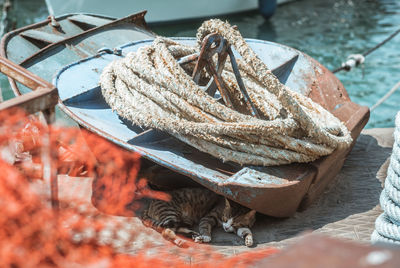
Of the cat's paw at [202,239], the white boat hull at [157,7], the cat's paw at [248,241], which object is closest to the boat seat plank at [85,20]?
the cat's paw at [202,239]

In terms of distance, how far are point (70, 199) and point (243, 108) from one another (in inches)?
69.4

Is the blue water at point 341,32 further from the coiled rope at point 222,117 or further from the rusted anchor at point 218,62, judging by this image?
the rusted anchor at point 218,62

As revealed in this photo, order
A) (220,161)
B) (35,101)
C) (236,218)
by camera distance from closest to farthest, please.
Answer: (35,101)
(236,218)
(220,161)

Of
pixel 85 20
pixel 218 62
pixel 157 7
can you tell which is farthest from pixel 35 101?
pixel 157 7

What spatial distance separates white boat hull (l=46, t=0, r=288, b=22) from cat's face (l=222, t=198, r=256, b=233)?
9.89 m

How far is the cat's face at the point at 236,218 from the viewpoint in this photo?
3383mm

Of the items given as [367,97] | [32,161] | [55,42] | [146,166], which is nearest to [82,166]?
[32,161]

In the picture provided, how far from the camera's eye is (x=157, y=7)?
12.9 m

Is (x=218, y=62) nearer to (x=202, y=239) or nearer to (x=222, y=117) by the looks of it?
(x=222, y=117)

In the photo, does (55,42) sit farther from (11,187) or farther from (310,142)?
(310,142)

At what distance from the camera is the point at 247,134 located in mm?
3242

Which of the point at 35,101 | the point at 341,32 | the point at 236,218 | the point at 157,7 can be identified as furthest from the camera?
the point at 341,32

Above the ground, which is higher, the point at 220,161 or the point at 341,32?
the point at 220,161

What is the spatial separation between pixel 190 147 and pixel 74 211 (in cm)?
111
